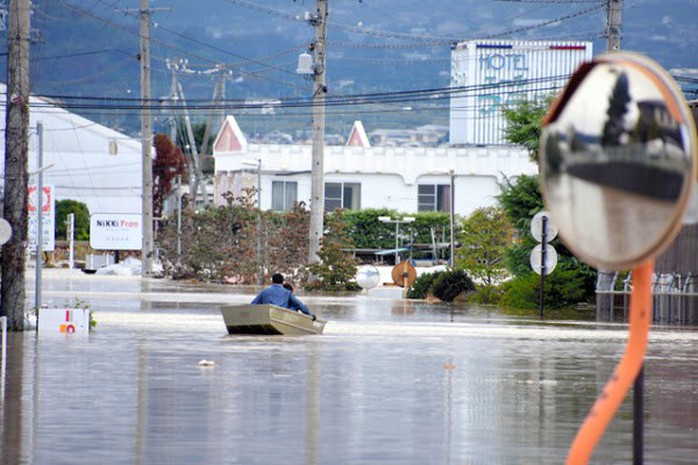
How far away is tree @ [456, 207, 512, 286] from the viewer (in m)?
55.7

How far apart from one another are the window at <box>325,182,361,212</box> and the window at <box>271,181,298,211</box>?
230 cm

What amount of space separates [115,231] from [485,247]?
3872 centimetres

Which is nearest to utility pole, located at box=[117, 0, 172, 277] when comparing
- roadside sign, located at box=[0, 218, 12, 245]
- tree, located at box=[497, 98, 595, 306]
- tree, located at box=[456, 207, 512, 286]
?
tree, located at box=[456, 207, 512, 286]

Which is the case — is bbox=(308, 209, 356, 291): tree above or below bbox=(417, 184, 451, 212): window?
below

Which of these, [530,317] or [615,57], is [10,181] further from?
[615,57]

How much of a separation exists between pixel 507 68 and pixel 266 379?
16857 cm

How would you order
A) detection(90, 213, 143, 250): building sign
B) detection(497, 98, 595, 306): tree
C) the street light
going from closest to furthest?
1. detection(497, 98, 595, 306): tree
2. detection(90, 213, 143, 250): building sign
3. the street light

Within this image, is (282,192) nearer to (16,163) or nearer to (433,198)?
(433,198)

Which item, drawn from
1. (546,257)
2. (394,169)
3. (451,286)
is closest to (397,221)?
(394,169)

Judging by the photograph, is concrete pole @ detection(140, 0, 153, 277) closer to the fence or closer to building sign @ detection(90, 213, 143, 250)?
building sign @ detection(90, 213, 143, 250)

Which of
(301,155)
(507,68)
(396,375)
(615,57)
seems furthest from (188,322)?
(507,68)

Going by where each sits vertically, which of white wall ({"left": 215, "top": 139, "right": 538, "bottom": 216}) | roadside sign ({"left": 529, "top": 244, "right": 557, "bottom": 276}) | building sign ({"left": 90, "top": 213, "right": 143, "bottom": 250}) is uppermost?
white wall ({"left": 215, "top": 139, "right": 538, "bottom": 216})

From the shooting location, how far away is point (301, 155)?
109 m

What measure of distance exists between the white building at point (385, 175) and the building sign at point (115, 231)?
1612cm
